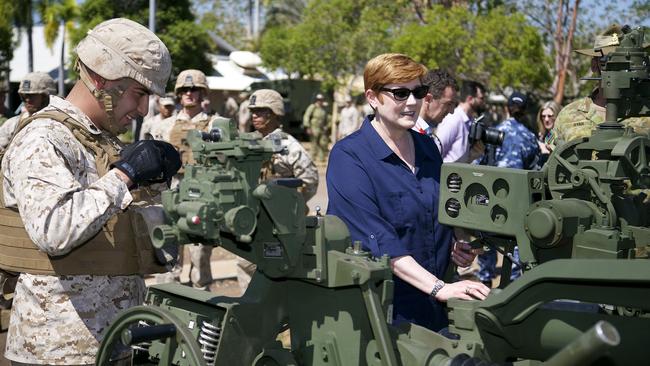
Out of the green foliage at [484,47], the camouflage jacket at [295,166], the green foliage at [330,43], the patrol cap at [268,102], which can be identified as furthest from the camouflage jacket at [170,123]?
the green foliage at [330,43]

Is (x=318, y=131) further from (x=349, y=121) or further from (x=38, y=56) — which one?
(x=38, y=56)

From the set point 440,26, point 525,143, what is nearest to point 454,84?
point 525,143

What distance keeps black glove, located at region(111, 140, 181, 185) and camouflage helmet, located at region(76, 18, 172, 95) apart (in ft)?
1.03

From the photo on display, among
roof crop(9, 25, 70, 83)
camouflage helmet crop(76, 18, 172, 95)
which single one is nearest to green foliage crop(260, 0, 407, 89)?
roof crop(9, 25, 70, 83)

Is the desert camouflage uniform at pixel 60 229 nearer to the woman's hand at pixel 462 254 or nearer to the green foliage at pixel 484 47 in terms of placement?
the woman's hand at pixel 462 254

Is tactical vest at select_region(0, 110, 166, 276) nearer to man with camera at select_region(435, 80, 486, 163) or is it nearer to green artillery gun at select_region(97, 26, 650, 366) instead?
green artillery gun at select_region(97, 26, 650, 366)

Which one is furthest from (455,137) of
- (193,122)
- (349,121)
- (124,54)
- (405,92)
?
(349,121)

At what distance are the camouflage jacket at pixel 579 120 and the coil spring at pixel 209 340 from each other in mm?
3358

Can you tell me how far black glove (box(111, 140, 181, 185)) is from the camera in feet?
10.8

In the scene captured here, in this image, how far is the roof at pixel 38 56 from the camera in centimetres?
4805

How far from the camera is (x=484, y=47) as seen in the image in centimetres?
2445

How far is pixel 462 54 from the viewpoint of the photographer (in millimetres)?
25328

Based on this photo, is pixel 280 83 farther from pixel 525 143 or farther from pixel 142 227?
pixel 142 227

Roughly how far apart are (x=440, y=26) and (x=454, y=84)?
696 inches
